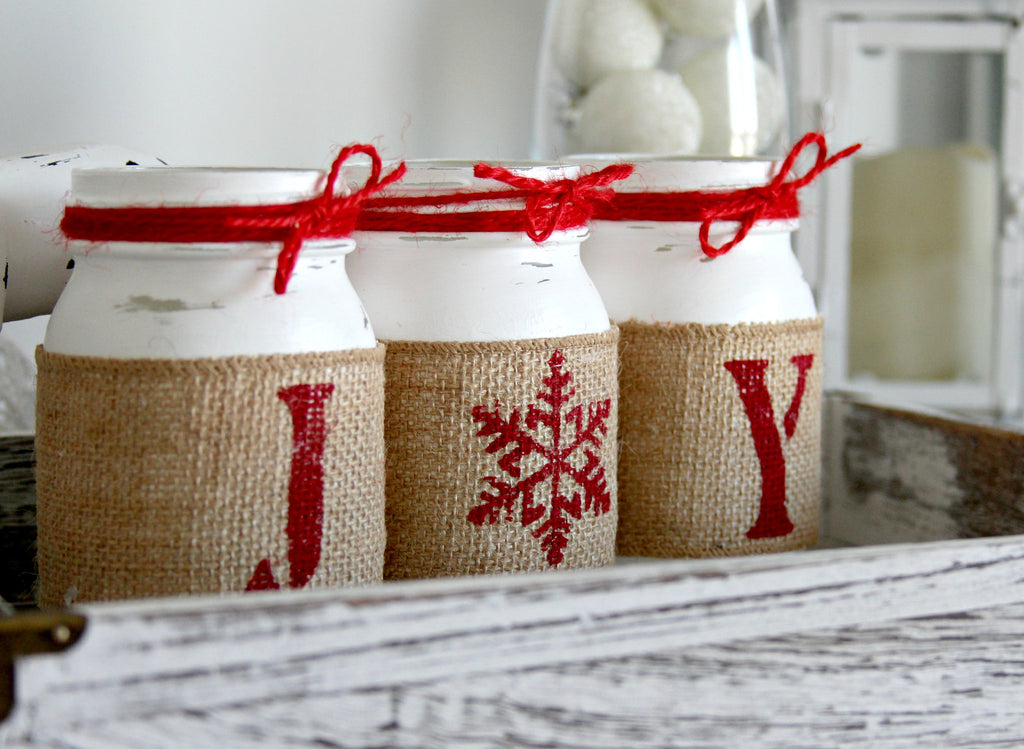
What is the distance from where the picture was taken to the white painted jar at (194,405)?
37 centimetres

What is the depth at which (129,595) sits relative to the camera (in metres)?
0.38

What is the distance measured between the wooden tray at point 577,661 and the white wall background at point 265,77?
0.32m

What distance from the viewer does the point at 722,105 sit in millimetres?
758

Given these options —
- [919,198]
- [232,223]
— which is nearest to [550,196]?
[232,223]

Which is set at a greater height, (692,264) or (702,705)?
(692,264)

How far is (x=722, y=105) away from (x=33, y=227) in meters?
0.47

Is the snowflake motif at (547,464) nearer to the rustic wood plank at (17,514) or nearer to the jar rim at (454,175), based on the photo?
the jar rim at (454,175)

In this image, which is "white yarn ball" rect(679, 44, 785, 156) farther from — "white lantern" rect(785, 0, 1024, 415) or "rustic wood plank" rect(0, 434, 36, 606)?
"rustic wood plank" rect(0, 434, 36, 606)

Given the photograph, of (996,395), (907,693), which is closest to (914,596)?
(907,693)

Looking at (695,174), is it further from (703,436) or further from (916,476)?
(916,476)

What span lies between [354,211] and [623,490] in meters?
0.20

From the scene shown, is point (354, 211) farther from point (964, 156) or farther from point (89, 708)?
point (964, 156)

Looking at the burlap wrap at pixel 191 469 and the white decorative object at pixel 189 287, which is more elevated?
the white decorative object at pixel 189 287

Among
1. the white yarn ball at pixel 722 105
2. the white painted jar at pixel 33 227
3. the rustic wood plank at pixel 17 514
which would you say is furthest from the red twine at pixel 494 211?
the white yarn ball at pixel 722 105
